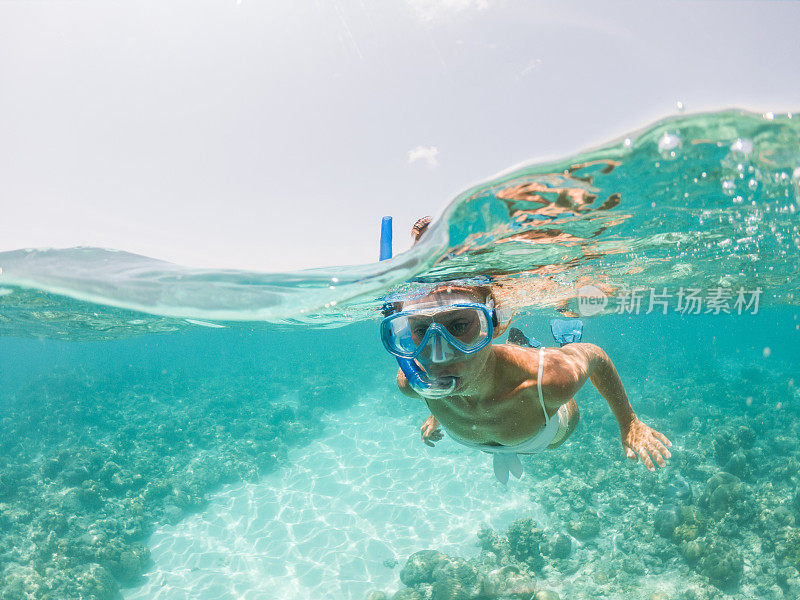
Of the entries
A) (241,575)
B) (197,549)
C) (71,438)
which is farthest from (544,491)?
(71,438)

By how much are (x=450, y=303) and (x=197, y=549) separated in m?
12.7

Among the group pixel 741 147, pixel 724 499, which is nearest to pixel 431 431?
pixel 741 147

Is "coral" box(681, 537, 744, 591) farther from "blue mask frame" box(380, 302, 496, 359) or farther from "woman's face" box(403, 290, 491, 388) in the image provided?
"blue mask frame" box(380, 302, 496, 359)

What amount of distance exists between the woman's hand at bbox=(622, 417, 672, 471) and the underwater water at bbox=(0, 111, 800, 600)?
3.15 meters

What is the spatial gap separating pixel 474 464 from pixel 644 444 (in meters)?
12.6

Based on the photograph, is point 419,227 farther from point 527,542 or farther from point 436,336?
point 527,542

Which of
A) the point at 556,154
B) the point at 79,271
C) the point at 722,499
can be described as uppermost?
the point at 556,154

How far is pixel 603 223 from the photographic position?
6.96 meters

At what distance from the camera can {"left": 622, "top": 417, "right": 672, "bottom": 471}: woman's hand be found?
3994 mm

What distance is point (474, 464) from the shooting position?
1562 cm

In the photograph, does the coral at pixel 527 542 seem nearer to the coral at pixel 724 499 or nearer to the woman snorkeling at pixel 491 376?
the coral at pixel 724 499

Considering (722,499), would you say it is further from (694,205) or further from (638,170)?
(638,170)

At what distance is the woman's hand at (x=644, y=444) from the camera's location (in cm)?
399

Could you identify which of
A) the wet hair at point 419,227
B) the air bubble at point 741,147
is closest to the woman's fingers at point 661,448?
the air bubble at point 741,147
